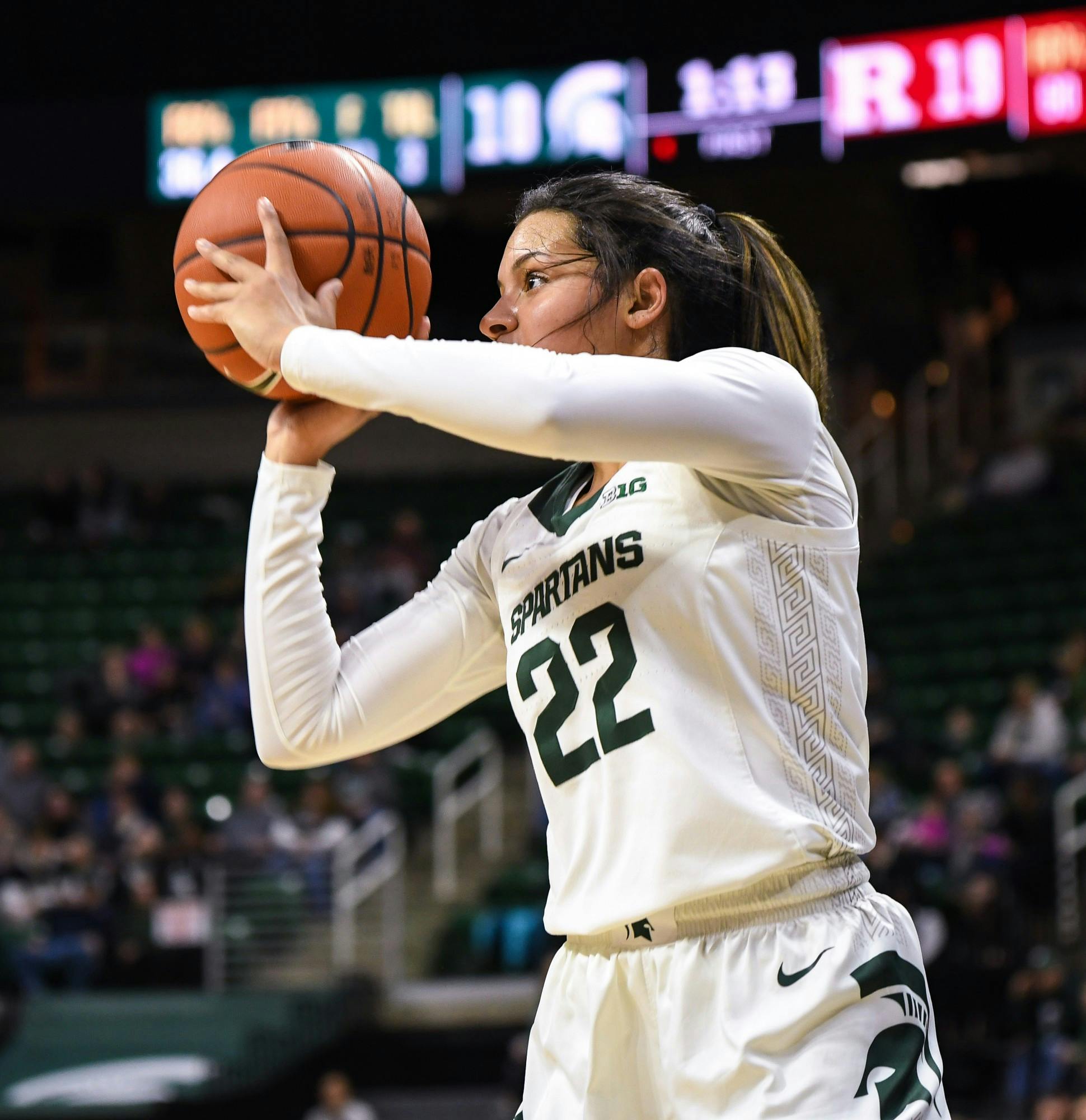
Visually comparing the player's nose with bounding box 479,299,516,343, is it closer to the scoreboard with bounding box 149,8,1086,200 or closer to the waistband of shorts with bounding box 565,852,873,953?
the waistband of shorts with bounding box 565,852,873,953

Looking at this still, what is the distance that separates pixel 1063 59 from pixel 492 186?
356 cm

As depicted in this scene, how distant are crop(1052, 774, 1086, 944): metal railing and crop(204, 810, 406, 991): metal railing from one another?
3.66 meters

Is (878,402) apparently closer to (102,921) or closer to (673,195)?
(102,921)

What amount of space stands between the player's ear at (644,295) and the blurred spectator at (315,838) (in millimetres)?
8337

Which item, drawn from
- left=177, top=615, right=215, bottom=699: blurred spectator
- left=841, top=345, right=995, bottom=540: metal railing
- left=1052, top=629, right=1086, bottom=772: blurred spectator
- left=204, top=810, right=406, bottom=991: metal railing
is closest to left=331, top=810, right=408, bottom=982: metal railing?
left=204, top=810, right=406, bottom=991: metal railing

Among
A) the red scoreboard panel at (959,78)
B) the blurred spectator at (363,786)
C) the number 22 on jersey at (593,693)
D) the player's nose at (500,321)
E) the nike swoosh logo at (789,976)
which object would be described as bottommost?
the blurred spectator at (363,786)

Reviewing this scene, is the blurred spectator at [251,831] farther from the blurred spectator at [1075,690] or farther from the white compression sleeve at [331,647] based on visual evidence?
the white compression sleeve at [331,647]

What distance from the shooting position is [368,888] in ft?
33.5

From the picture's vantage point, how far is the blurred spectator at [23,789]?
11086mm

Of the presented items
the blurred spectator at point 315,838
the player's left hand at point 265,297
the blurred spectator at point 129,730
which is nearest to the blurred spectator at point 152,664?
the blurred spectator at point 129,730

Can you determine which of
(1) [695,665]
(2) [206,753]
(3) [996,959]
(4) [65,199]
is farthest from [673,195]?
(4) [65,199]

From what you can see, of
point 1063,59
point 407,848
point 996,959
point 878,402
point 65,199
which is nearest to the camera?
point 996,959

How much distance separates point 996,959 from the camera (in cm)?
819

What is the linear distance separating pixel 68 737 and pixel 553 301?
1046 centimetres
